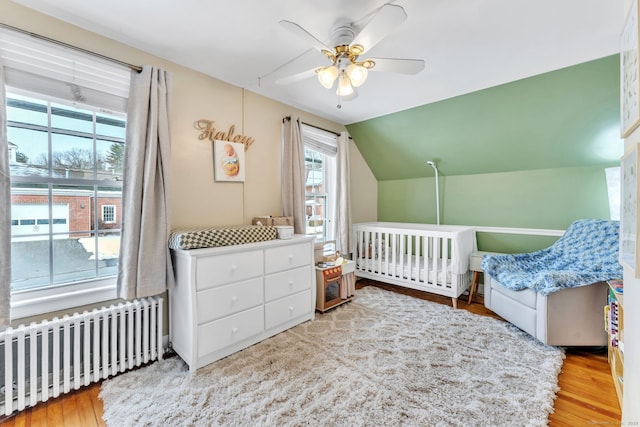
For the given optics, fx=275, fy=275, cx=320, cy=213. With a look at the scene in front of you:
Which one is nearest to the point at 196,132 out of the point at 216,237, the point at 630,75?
the point at 216,237

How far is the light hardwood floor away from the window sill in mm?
531

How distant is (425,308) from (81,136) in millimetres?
3357

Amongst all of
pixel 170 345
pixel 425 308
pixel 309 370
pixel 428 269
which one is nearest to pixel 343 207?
pixel 428 269

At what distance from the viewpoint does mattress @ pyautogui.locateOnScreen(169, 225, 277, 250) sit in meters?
1.93

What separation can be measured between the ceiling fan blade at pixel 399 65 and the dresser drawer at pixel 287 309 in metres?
1.97

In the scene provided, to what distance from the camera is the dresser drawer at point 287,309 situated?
7.70 feet

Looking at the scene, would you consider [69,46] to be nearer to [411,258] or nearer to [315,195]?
[315,195]

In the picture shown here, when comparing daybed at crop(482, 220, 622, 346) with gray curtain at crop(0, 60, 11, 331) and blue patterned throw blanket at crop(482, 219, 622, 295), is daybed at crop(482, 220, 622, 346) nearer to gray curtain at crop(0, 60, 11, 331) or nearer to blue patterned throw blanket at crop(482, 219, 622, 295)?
blue patterned throw blanket at crop(482, 219, 622, 295)

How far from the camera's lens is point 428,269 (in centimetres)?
320

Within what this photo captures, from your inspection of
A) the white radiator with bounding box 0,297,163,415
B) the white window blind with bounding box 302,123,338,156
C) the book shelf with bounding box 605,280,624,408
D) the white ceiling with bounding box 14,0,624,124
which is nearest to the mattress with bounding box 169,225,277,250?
the white radiator with bounding box 0,297,163,415

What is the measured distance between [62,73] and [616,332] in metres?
3.90

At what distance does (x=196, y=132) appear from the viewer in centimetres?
235

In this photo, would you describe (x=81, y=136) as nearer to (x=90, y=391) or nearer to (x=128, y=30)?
(x=128, y=30)

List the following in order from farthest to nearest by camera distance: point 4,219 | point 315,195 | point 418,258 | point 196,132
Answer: point 315,195, point 418,258, point 196,132, point 4,219
